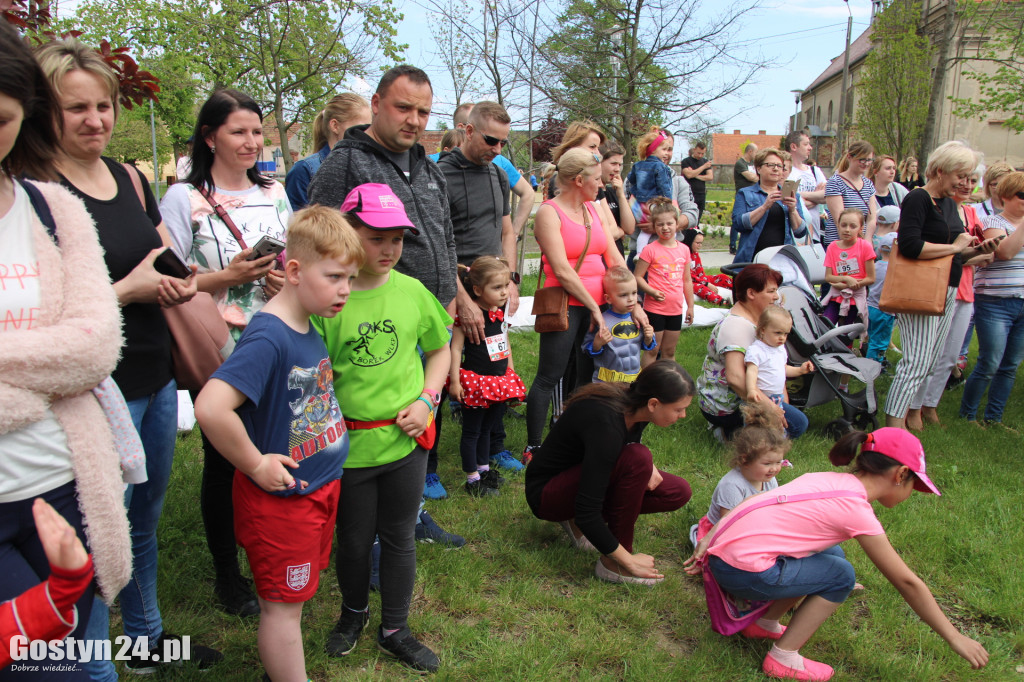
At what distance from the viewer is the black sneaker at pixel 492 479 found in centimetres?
415

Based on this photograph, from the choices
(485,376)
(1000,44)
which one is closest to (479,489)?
(485,376)

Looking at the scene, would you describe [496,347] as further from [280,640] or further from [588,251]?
[280,640]

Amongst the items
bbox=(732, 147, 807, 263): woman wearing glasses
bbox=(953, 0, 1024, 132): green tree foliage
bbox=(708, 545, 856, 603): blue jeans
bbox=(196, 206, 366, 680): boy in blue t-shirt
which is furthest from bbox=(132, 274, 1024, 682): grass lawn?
bbox=(953, 0, 1024, 132): green tree foliage

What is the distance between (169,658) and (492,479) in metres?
2.06

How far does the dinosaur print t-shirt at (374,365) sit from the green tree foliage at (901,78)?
18.3 m

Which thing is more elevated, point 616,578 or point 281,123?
point 281,123

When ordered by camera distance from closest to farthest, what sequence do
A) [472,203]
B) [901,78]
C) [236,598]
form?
[236,598], [472,203], [901,78]

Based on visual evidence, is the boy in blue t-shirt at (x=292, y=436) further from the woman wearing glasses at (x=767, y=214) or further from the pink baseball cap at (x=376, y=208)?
the woman wearing glasses at (x=767, y=214)

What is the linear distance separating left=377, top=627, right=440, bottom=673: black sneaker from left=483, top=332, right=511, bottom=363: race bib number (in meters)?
1.87

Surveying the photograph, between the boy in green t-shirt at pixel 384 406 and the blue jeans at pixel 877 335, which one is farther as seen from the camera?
the blue jeans at pixel 877 335

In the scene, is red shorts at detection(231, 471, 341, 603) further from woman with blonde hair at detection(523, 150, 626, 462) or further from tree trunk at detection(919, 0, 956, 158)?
tree trunk at detection(919, 0, 956, 158)

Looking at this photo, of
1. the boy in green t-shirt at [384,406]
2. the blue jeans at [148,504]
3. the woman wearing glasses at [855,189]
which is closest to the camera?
the blue jeans at [148,504]

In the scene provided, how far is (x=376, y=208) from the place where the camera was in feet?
7.88

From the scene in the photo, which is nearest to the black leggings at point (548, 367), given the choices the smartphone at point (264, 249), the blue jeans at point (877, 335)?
the smartphone at point (264, 249)
